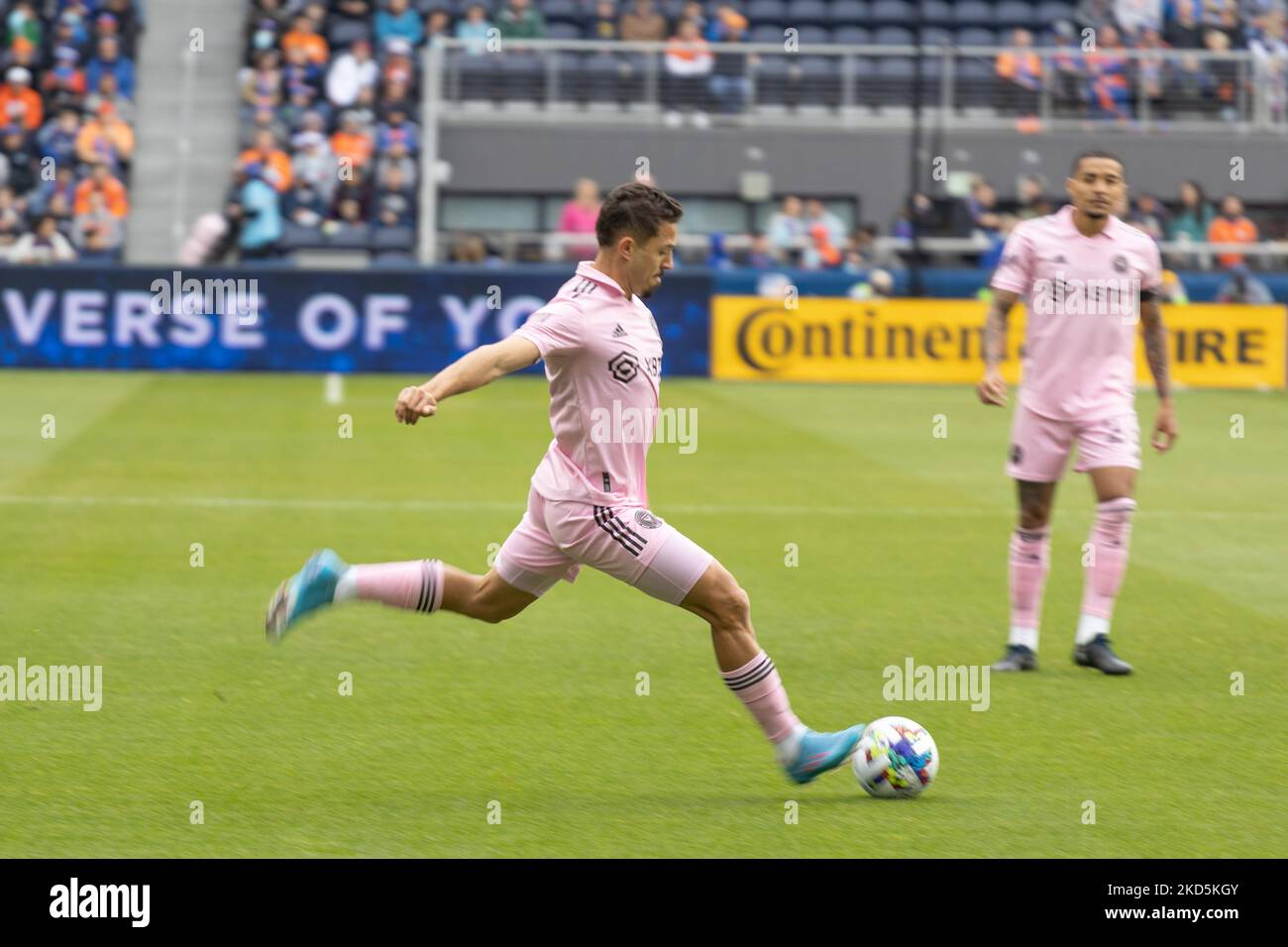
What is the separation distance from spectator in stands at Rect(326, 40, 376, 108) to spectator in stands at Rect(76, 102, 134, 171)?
10.4ft

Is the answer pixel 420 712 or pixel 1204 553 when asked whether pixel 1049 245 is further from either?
pixel 1204 553

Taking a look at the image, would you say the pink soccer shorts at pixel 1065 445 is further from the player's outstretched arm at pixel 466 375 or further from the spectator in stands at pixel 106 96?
the spectator in stands at pixel 106 96

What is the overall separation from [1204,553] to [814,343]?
12951mm

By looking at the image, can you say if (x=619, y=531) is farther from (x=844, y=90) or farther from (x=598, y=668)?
(x=844, y=90)

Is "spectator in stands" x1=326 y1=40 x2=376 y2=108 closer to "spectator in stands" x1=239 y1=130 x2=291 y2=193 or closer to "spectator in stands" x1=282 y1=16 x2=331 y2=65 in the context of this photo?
"spectator in stands" x1=282 y1=16 x2=331 y2=65

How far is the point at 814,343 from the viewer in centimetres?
2550

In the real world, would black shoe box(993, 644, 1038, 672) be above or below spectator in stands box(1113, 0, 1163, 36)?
below

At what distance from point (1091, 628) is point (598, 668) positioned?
7.09ft

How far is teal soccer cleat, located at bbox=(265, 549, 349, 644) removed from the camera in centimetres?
717

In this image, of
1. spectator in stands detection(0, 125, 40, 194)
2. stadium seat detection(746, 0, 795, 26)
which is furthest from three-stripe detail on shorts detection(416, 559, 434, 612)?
stadium seat detection(746, 0, 795, 26)

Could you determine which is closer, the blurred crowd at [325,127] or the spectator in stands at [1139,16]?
the blurred crowd at [325,127]

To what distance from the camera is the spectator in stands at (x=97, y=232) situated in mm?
28094

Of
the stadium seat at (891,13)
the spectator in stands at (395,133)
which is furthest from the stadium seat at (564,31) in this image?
the stadium seat at (891,13)

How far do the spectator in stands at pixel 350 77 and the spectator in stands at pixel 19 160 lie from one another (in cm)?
437
